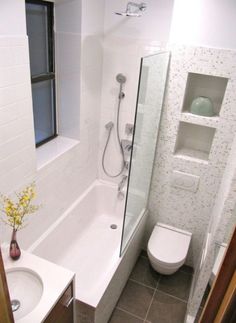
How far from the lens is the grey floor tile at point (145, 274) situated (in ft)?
9.17

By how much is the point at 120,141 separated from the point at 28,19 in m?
1.46

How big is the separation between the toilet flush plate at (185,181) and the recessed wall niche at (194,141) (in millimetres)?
190

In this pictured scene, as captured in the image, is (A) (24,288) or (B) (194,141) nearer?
(A) (24,288)

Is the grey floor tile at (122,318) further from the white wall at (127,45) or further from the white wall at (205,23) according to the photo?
the white wall at (205,23)

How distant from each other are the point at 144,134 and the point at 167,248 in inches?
47.1

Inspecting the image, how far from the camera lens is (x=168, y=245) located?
2.69 metres

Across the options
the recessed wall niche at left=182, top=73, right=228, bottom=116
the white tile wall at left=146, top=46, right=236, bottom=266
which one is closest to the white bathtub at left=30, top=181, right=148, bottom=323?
the white tile wall at left=146, top=46, right=236, bottom=266

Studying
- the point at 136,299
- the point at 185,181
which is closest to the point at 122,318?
the point at 136,299

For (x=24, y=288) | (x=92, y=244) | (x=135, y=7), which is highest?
(x=135, y=7)

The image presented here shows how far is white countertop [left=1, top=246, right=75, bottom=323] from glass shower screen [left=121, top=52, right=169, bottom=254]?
62cm

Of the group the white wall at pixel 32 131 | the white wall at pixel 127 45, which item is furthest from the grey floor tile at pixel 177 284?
the white wall at pixel 127 45

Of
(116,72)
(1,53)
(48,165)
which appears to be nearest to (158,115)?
(116,72)

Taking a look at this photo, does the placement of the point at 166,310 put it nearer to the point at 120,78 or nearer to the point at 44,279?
the point at 44,279

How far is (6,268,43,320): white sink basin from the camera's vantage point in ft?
5.36
